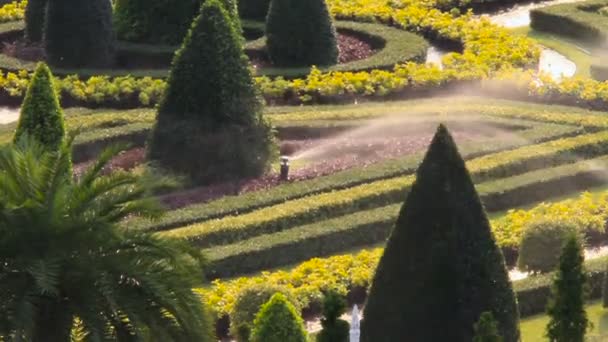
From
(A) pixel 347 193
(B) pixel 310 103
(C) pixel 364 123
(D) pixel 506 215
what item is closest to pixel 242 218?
(A) pixel 347 193

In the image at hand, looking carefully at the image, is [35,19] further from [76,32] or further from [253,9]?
[253,9]

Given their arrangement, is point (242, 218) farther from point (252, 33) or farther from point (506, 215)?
point (252, 33)

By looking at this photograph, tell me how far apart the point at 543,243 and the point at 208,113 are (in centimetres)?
535

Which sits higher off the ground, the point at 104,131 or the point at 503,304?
the point at 503,304

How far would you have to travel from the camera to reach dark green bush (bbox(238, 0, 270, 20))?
33219 millimetres

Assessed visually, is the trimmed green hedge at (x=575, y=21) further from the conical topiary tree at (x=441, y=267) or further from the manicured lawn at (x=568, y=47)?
the conical topiary tree at (x=441, y=267)

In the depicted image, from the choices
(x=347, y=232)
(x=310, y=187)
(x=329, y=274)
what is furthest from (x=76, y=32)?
(x=329, y=274)

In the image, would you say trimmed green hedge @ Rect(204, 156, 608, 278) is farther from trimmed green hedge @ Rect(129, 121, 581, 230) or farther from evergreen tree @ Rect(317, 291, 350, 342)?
evergreen tree @ Rect(317, 291, 350, 342)

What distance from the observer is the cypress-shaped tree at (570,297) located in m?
15.7

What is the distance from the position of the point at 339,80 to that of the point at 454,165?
1221 centimetres

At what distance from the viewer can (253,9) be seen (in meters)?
33.3

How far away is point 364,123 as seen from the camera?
84.6 ft

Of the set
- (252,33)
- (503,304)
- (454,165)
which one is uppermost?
(454,165)

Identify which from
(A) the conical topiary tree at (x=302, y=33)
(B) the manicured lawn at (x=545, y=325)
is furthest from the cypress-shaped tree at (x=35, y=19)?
(B) the manicured lawn at (x=545, y=325)
